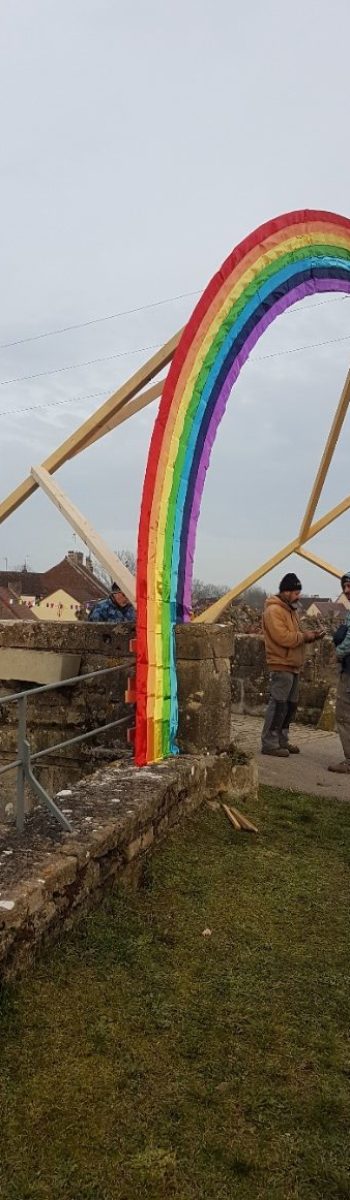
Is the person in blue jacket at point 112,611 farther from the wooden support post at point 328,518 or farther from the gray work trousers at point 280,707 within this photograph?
the wooden support post at point 328,518

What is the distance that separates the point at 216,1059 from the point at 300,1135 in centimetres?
36

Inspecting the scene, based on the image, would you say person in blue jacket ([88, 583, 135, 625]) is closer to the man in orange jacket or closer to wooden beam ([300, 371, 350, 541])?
the man in orange jacket

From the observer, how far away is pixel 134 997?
2.65 metres

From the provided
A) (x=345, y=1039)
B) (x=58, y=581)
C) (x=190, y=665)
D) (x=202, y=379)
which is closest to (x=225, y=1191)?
(x=345, y=1039)

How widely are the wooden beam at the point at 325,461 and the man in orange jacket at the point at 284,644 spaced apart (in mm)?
1612

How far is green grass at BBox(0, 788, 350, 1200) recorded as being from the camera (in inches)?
74.9

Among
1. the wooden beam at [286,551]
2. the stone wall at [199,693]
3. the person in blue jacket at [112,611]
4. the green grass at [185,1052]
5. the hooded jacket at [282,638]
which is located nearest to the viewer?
the green grass at [185,1052]

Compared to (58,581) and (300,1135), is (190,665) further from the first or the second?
(58,581)

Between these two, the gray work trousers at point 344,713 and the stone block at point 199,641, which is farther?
the gray work trousers at point 344,713

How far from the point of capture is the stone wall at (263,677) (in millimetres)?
9828

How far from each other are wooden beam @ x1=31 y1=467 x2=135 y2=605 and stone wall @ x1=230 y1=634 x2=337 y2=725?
464cm

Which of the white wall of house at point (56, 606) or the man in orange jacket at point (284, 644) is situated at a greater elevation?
the white wall of house at point (56, 606)

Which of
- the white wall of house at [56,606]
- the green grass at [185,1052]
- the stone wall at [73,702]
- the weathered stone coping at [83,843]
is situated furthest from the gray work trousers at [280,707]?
the white wall of house at [56,606]

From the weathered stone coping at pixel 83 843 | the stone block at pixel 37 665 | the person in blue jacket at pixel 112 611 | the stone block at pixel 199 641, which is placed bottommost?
the weathered stone coping at pixel 83 843
